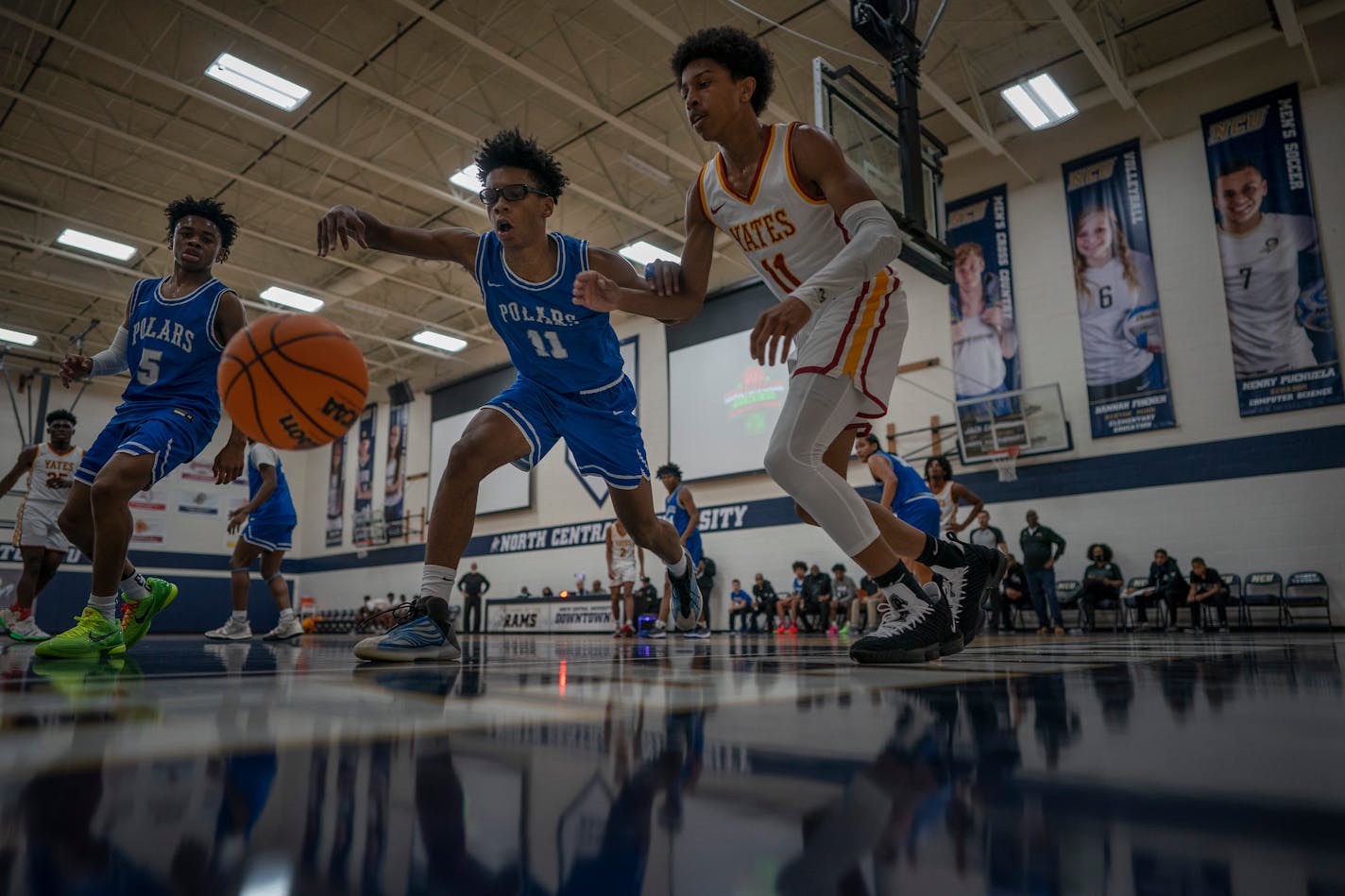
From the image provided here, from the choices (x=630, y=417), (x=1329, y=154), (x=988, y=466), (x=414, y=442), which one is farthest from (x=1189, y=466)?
(x=414, y=442)

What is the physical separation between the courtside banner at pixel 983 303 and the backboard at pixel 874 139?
3887 millimetres

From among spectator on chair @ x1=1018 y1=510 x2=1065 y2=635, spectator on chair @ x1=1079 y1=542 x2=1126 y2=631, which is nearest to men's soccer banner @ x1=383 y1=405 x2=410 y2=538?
spectator on chair @ x1=1018 y1=510 x2=1065 y2=635

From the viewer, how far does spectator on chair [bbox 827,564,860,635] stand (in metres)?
11.6

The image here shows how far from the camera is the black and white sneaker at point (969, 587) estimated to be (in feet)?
8.89

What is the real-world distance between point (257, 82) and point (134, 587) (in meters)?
8.91

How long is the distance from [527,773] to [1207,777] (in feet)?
1.95

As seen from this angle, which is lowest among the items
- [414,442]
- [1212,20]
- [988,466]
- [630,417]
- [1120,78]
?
[630,417]

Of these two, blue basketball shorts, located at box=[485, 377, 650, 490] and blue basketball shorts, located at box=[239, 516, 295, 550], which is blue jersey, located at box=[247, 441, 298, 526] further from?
blue basketball shorts, located at box=[485, 377, 650, 490]

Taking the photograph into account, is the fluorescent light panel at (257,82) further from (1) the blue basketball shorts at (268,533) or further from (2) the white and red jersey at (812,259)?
(2) the white and red jersey at (812,259)

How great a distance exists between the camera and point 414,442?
65.2ft

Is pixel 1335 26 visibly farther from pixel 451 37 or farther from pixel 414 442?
pixel 414 442

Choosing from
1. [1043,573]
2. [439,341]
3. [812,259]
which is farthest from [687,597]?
[439,341]

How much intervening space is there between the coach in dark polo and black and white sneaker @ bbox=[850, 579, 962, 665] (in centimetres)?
1390

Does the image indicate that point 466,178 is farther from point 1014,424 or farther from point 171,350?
point 171,350
